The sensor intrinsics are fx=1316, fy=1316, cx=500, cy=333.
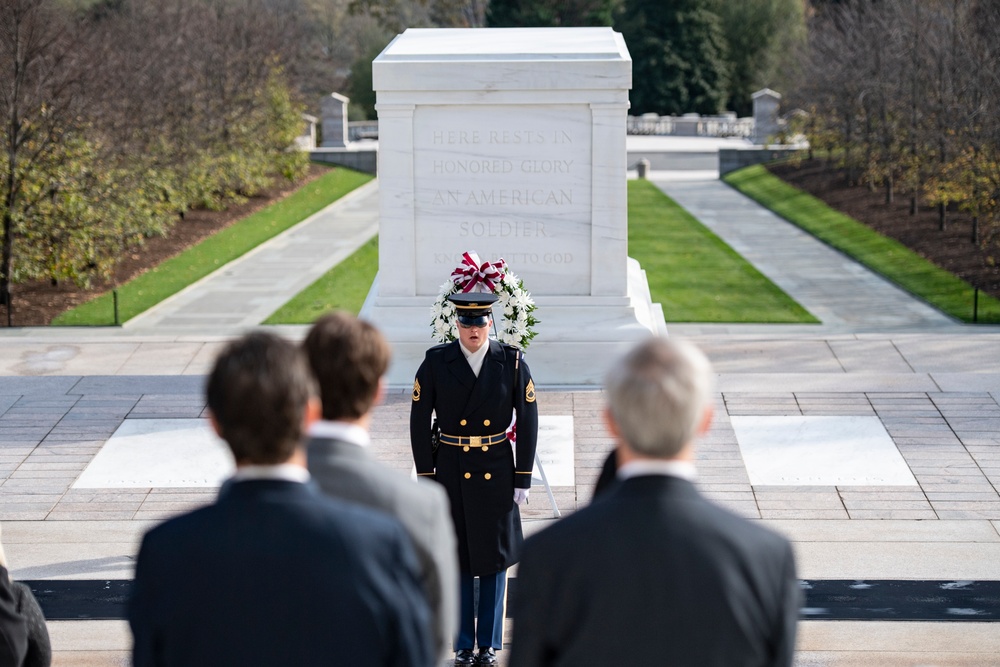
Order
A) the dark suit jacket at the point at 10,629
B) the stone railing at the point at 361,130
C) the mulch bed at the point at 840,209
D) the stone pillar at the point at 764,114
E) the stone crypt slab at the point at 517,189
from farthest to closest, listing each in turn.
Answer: the stone railing at the point at 361,130, the stone pillar at the point at 764,114, the mulch bed at the point at 840,209, the stone crypt slab at the point at 517,189, the dark suit jacket at the point at 10,629

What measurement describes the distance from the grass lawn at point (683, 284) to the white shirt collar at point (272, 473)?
41.9ft

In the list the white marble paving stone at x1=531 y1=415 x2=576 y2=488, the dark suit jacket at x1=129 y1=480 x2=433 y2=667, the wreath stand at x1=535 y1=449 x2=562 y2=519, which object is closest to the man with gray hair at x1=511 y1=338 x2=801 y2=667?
the dark suit jacket at x1=129 y1=480 x2=433 y2=667

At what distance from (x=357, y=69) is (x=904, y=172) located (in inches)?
1022

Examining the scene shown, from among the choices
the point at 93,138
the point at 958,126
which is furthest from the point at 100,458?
the point at 958,126

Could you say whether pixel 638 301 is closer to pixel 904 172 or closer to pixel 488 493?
pixel 488 493

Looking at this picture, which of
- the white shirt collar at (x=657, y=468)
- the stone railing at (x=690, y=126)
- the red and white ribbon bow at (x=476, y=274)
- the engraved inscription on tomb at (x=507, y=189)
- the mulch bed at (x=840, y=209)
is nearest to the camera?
the white shirt collar at (x=657, y=468)

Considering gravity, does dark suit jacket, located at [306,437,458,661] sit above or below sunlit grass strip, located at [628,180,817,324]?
above

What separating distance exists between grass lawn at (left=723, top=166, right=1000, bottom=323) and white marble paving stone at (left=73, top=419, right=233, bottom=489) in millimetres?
9834

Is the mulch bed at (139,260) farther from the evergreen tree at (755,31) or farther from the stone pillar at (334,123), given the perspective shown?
the evergreen tree at (755,31)

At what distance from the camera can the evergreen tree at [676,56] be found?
1848 inches

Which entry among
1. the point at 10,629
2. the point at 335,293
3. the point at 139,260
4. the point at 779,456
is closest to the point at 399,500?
the point at 10,629

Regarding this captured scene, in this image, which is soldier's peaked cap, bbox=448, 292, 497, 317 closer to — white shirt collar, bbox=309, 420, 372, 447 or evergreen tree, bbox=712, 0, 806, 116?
white shirt collar, bbox=309, 420, 372, 447

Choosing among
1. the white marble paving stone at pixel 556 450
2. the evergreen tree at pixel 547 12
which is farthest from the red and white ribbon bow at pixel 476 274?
the evergreen tree at pixel 547 12

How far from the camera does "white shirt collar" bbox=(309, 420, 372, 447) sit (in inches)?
126
